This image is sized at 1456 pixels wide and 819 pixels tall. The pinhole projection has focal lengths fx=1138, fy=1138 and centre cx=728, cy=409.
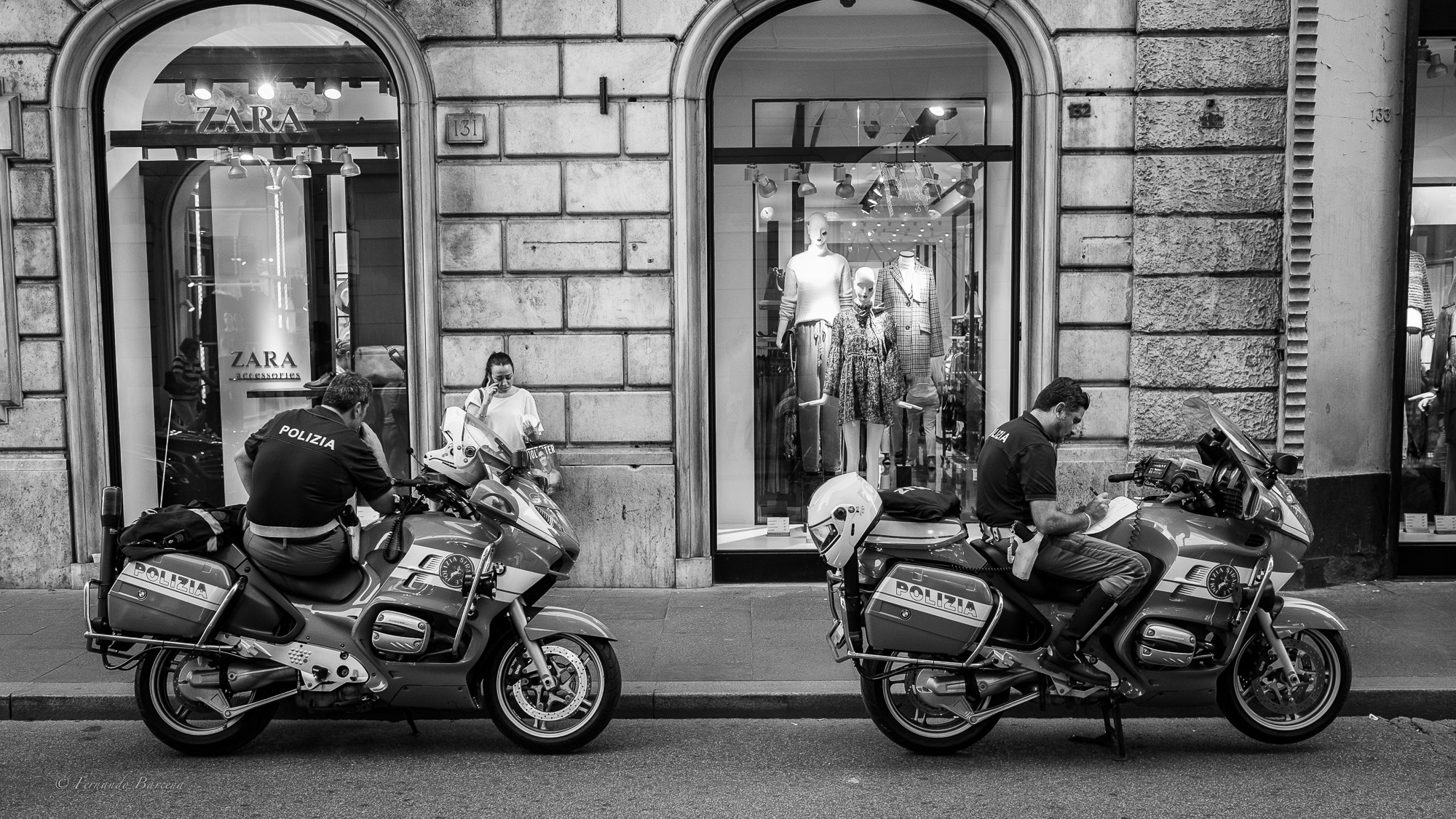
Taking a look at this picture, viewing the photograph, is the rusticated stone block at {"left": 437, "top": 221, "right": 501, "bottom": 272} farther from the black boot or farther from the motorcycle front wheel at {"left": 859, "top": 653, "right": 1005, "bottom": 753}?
the black boot

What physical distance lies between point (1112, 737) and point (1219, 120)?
198 inches

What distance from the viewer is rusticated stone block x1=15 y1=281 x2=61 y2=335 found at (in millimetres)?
8422

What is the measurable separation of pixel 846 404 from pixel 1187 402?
12.7ft

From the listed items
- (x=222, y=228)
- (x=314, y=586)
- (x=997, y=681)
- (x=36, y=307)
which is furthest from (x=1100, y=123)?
(x=36, y=307)

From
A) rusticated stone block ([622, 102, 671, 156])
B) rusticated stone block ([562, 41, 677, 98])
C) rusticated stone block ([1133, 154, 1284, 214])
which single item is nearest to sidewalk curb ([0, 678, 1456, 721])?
rusticated stone block ([1133, 154, 1284, 214])

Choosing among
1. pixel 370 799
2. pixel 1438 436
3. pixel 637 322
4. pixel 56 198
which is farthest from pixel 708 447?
pixel 1438 436

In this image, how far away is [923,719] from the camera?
511 cm

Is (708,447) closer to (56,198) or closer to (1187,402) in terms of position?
(1187,402)

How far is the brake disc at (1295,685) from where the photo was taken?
5191 millimetres

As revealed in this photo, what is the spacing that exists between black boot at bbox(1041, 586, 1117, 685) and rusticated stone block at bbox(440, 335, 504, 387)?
192 inches

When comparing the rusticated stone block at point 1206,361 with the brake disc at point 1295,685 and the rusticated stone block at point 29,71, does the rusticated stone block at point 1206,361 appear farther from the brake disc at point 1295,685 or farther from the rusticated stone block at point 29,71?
the rusticated stone block at point 29,71

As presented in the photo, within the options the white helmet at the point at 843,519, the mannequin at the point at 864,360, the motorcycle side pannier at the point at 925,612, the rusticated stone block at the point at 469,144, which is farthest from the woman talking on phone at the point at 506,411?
the motorcycle side pannier at the point at 925,612

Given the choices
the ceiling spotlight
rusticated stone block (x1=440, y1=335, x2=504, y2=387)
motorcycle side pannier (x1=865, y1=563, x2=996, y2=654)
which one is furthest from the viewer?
the ceiling spotlight

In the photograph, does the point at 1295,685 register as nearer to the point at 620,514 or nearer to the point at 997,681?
the point at 997,681
